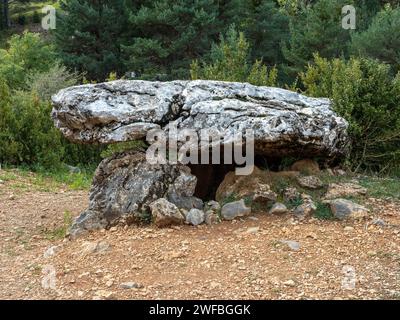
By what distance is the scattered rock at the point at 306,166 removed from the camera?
5.44 meters

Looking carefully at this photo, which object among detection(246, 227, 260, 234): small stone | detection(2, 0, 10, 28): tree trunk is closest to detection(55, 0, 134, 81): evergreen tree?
detection(2, 0, 10, 28): tree trunk

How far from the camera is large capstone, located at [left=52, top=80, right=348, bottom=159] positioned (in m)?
4.88

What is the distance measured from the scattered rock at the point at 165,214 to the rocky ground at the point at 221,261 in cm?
10

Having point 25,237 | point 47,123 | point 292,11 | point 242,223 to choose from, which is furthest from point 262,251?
point 292,11

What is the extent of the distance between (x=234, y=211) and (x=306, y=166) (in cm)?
113

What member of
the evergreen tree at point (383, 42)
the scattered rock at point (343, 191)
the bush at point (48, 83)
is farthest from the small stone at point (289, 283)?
the evergreen tree at point (383, 42)

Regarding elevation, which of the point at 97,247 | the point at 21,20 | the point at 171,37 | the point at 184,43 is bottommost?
the point at 97,247

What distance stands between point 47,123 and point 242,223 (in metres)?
6.29

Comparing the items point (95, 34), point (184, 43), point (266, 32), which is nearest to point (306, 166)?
point (184, 43)

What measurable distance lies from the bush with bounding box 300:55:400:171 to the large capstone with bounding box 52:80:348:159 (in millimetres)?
638

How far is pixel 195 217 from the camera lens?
4672 mm

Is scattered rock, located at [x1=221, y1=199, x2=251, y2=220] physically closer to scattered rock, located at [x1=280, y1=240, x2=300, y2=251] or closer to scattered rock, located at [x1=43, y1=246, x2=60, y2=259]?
scattered rock, located at [x1=280, y1=240, x2=300, y2=251]

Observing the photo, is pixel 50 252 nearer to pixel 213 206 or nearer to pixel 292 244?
pixel 213 206

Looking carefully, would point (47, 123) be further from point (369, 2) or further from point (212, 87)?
point (369, 2)
